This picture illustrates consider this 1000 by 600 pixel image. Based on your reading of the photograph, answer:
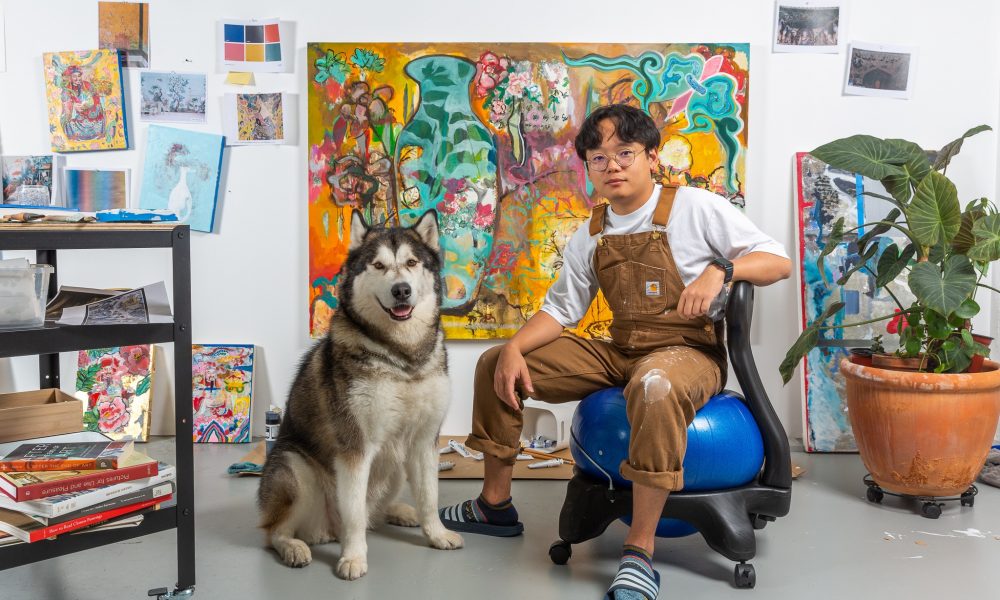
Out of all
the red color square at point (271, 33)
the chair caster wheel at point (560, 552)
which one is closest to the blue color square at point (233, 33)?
the red color square at point (271, 33)

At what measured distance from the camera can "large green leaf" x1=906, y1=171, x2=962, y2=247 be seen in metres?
2.90

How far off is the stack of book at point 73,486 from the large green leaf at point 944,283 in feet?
8.23

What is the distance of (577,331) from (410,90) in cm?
144

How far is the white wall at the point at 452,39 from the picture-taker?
3881mm

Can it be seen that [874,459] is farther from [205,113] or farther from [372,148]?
[205,113]

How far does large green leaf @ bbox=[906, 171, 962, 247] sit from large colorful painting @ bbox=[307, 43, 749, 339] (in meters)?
1.07

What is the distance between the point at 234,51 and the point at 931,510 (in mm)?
3693

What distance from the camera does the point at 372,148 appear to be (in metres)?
3.99

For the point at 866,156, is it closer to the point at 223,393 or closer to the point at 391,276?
the point at 391,276

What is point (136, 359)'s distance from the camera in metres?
4.06

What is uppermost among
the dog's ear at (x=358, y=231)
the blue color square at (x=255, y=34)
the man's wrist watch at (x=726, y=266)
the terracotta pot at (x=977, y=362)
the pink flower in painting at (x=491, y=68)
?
the blue color square at (x=255, y=34)

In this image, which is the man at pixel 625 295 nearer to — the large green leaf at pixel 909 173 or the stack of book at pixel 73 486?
the large green leaf at pixel 909 173

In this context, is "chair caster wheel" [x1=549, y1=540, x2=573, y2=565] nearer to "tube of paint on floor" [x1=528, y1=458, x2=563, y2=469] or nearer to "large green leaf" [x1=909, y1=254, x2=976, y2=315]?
"tube of paint on floor" [x1=528, y1=458, x2=563, y2=469]

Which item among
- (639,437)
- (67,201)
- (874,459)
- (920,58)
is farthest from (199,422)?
(920,58)
